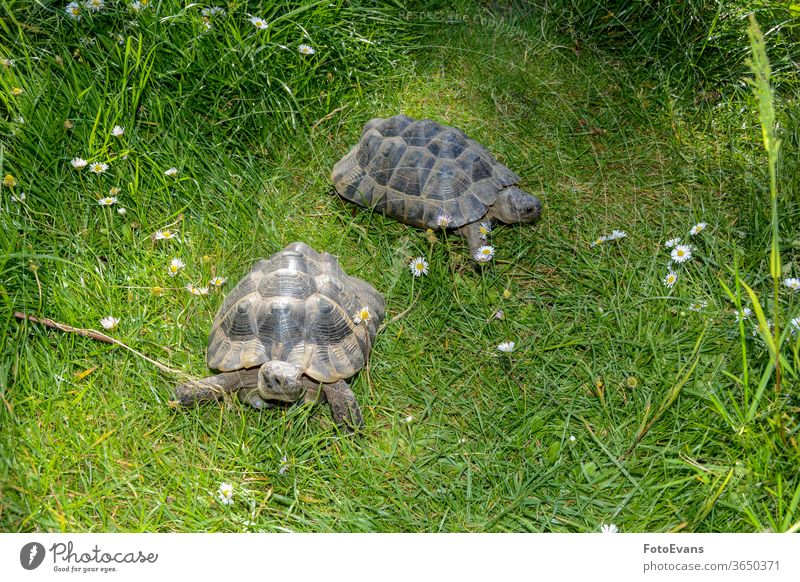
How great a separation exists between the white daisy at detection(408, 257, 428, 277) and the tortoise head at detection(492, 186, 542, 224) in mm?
595

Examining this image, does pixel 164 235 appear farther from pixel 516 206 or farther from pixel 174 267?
pixel 516 206

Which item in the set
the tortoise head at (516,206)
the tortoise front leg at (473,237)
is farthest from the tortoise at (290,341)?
the tortoise head at (516,206)

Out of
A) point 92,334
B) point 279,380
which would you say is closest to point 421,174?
point 279,380

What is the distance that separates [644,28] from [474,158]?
6.38 feet

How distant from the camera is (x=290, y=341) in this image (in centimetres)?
321

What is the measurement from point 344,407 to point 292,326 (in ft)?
1.52

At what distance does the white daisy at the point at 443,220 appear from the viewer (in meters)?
3.85

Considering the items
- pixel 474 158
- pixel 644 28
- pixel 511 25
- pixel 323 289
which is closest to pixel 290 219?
pixel 323 289

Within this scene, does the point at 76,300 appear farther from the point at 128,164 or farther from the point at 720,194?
the point at 720,194

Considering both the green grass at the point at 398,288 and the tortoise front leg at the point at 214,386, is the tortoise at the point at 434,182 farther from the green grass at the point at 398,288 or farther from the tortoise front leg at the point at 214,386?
the tortoise front leg at the point at 214,386

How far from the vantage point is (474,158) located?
159 inches
